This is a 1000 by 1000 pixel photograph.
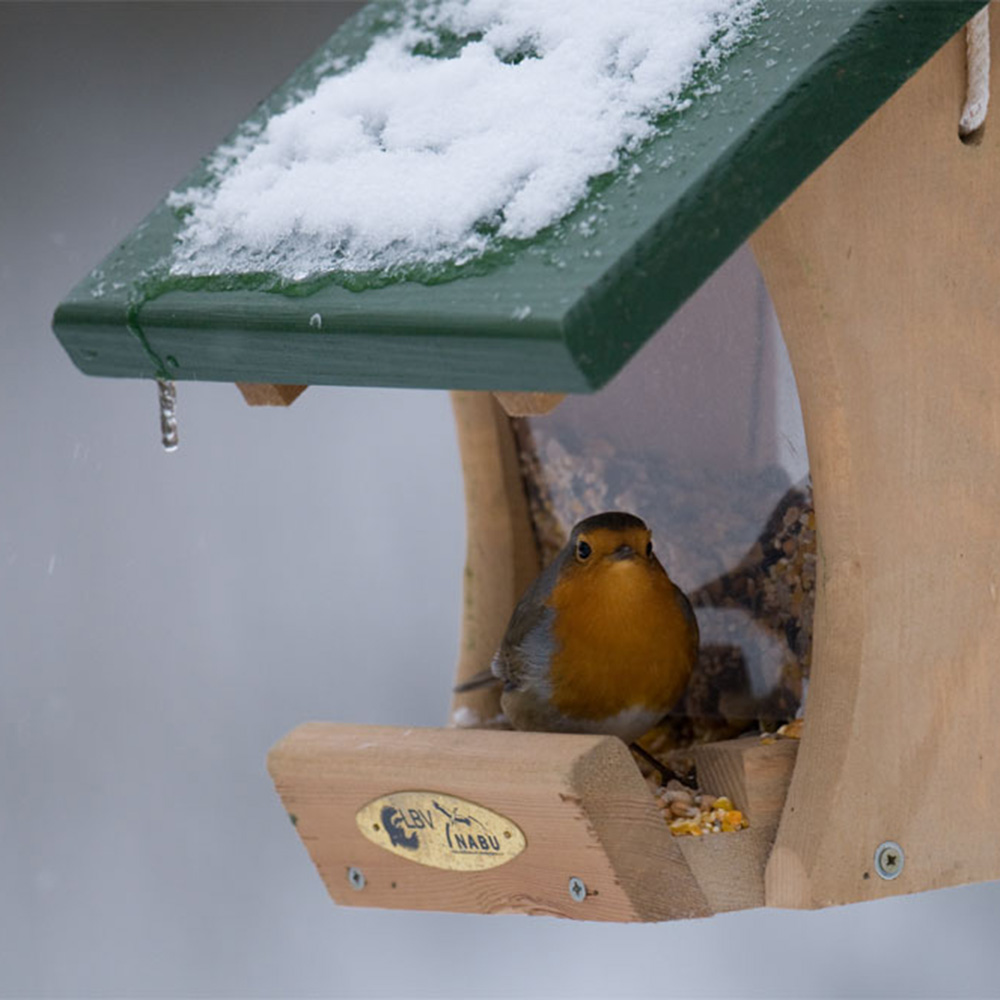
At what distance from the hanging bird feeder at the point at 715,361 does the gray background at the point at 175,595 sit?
2654 mm

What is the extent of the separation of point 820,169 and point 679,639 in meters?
0.78

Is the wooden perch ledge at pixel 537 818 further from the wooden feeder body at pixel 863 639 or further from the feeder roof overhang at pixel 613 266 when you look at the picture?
the feeder roof overhang at pixel 613 266

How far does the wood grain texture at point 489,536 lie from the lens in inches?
128

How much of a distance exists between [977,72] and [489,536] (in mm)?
1215

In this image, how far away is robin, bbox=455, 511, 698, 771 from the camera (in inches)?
110

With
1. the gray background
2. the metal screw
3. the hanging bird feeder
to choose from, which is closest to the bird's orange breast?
the hanging bird feeder

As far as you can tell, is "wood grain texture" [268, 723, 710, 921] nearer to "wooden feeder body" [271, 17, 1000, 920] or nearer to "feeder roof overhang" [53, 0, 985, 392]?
"wooden feeder body" [271, 17, 1000, 920]

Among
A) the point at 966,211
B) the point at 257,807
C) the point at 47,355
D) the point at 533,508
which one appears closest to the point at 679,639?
the point at 533,508

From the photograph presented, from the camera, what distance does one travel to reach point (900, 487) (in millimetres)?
2459

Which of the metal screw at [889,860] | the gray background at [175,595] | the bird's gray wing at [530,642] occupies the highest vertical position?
the bird's gray wing at [530,642]

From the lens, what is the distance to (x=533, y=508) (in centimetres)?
330

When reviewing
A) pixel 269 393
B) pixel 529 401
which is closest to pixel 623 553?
pixel 269 393

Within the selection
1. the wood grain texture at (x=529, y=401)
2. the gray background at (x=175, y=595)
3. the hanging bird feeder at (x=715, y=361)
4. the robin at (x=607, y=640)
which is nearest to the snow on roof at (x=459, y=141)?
the hanging bird feeder at (x=715, y=361)

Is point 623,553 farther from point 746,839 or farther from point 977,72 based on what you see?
point 977,72
